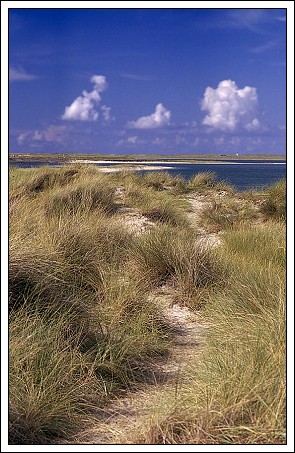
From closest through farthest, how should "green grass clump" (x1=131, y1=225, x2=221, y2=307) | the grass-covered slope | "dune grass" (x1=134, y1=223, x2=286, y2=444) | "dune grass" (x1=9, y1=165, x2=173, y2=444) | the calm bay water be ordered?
"dune grass" (x1=134, y1=223, x2=286, y2=444) < the grass-covered slope < "dune grass" (x1=9, y1=165, x2=173, y2=444) < "green grass clump" (x1=131, y1=225, x2=221, y2=307) < the calm bay water

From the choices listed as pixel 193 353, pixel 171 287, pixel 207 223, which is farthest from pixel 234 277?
pixel 207 223

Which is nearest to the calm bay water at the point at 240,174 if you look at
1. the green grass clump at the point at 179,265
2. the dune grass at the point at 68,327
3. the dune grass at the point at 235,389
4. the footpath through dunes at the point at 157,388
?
the green grass clump at the point at 179,265

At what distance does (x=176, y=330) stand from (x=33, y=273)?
136 cm

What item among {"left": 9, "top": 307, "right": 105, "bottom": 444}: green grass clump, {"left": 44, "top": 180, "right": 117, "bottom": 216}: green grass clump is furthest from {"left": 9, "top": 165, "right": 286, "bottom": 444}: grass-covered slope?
{"left": 44, "top": 180, "right": 117, "bottom": 216}: green grass clump

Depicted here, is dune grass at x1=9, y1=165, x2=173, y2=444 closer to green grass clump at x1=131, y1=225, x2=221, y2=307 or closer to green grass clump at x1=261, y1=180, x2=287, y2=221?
green grass clump at x1=131, y1=225, x2=221, y2=307

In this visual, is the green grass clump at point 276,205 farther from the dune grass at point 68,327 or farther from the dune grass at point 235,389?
the dune grass at point 235,389

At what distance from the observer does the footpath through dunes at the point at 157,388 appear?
10.0 ft

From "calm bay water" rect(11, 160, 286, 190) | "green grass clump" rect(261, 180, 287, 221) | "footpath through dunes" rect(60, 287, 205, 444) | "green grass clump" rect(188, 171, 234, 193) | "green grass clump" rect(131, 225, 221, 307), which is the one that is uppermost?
A: "calm bay water" rect(11, 160, 286, 190)

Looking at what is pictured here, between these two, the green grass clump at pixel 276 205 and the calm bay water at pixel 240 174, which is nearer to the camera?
the green grass clump at pixel 276 205

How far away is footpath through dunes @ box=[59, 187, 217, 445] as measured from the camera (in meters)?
3.06

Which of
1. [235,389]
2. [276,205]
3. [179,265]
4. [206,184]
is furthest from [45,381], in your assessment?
[206,184]

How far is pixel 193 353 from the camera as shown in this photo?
4.29 metres

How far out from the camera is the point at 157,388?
3.69m

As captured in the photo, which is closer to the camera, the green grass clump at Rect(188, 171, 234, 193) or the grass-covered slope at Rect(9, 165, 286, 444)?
the grass-covered slope at Rect(9, 165, 286, 444)
